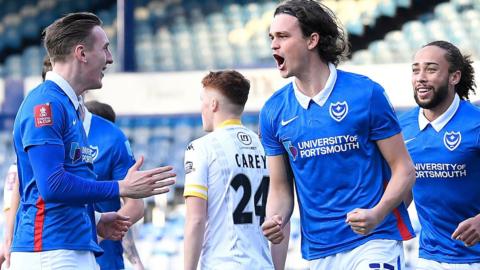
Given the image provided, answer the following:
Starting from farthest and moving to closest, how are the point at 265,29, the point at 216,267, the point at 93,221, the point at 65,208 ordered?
the point at 265,29, the point at 216,267, the point at 93,221, the point at 65,208

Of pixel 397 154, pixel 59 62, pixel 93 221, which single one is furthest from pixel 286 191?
pixel 59 62

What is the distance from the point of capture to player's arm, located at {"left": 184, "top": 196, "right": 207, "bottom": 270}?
484cm

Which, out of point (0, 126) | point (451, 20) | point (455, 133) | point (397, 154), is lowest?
point (397, 154)

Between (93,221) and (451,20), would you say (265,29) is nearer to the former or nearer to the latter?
(451,20)

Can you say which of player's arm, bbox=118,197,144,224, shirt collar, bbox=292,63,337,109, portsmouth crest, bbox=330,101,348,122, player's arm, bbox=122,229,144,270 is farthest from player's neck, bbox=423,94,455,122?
player's arm, bbox=122,229,144,270

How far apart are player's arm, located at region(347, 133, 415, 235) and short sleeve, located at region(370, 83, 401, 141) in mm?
25

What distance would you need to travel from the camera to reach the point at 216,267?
488 cm

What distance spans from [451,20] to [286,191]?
1104cm

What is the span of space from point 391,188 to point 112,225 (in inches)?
49.9

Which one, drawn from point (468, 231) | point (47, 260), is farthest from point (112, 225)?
point (468, 231)

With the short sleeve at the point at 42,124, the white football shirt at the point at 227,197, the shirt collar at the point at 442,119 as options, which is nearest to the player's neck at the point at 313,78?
the white football shirt at the point at 227,197

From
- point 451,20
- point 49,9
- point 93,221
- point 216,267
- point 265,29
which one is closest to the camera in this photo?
point 93,221

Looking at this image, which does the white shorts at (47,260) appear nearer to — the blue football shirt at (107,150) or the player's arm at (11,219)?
the player's arm at (11,219)

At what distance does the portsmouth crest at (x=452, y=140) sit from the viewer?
5219 millimetres
